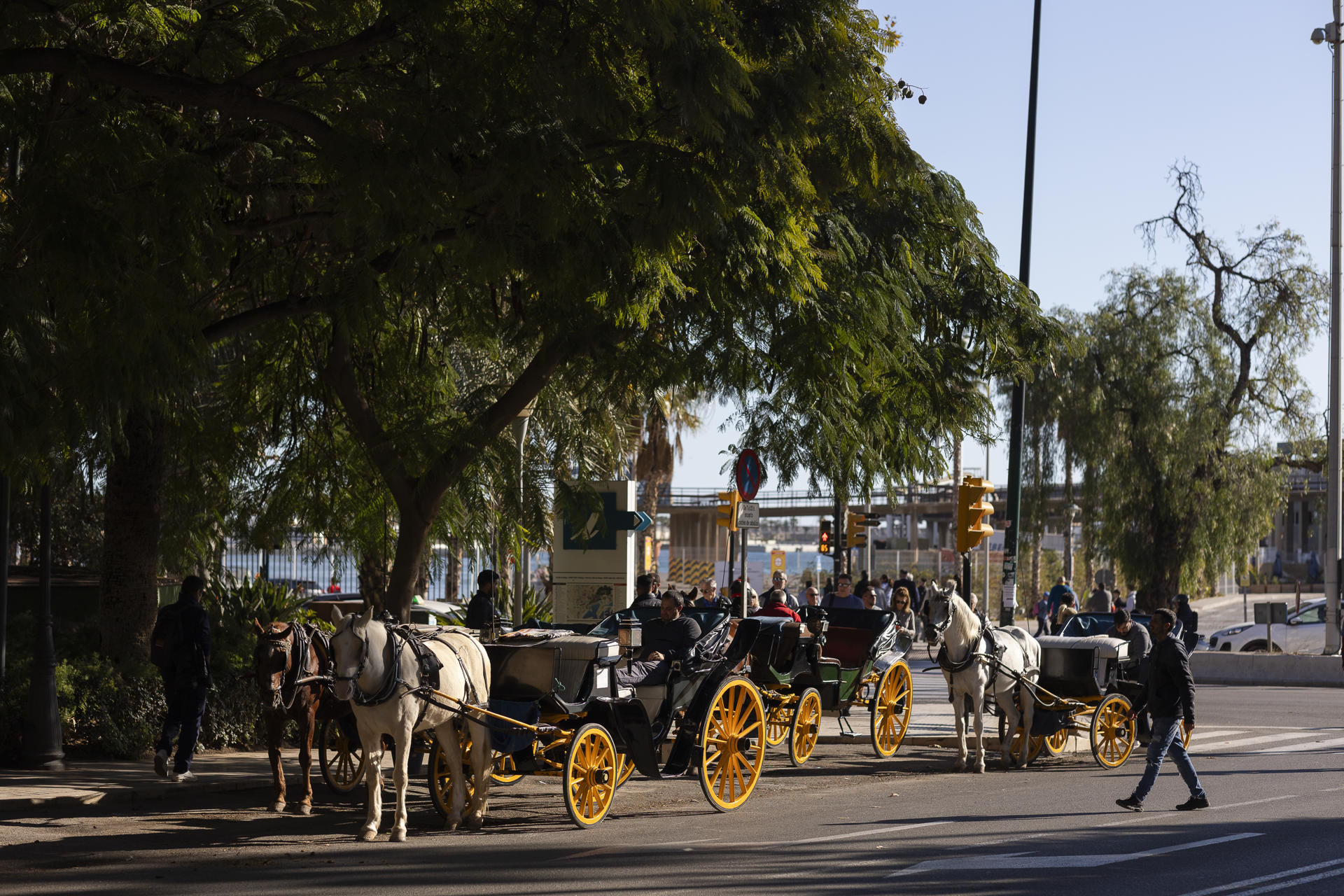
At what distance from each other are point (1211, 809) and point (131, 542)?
1168cm

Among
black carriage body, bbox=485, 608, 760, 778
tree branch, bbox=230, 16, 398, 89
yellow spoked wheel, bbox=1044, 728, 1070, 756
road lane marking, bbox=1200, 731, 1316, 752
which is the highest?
tree branch, bbox=230, 16, 398, 89

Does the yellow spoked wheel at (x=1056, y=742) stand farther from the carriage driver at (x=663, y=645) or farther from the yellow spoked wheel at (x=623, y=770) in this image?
the yellow spoked wheel at (x=623, y=770)

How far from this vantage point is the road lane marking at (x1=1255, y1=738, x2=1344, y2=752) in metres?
17.6

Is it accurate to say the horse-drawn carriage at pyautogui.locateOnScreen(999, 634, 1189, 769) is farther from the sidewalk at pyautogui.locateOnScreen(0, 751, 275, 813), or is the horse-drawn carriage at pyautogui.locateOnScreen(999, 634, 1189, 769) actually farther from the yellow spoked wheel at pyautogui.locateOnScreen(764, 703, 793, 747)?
the sidewalk at pyautogui.locateOnScreen(0, 751, 275, 813)

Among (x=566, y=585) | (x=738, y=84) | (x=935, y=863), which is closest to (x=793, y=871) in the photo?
(x=935, y=863)

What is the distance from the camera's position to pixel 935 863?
9.58 m

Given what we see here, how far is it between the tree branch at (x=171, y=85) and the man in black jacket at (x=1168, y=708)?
27.2 ft

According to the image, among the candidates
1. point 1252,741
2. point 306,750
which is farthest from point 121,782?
point 1252,741

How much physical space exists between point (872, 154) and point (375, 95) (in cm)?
423

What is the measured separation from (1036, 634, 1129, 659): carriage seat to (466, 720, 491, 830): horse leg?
7.70m

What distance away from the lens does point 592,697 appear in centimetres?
1141

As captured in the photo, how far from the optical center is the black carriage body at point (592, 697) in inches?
444

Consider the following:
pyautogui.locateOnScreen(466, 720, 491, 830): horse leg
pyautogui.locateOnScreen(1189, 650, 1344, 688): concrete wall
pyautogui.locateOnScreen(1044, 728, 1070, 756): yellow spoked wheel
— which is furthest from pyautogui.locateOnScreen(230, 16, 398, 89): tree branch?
pyautogui.locateOnScreen(1189, 650, 1344, 688): concrete wall

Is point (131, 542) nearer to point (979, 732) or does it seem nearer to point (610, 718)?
point (610, 718)
